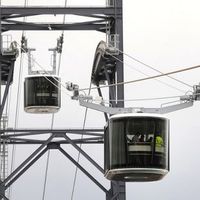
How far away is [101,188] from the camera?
81.6m

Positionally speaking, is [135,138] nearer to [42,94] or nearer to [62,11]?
[42,94]

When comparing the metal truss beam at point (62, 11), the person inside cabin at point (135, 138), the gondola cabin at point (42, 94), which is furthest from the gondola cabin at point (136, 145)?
the metal truss beam at point (62, 11)

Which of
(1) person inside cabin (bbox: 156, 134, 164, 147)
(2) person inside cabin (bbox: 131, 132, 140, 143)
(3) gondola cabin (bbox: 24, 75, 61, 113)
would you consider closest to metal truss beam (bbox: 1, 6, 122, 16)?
(3) gondola cabin (bbox: 24, 75, 61, 113)

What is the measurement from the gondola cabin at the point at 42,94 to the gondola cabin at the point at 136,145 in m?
15.0

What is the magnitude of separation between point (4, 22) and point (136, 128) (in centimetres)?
2456

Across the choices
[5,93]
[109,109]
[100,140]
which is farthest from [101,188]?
[109,109]

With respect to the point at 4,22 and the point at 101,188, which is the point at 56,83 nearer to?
the point at 4,22

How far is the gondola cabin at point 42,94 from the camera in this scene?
2712 inches

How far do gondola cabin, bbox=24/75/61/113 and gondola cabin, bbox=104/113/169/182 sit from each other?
49.2 feet

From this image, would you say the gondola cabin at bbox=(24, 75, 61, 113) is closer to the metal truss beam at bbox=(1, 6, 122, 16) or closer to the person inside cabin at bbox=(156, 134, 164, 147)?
the metal truss beam at bbox=(1, 6, 122, 16)

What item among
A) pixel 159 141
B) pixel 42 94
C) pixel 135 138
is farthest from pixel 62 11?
pixel 135 138

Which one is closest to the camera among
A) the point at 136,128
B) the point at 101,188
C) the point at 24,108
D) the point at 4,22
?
the point at 136,128

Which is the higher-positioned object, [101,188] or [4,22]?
[4,22]

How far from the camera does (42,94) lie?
69.4 m
